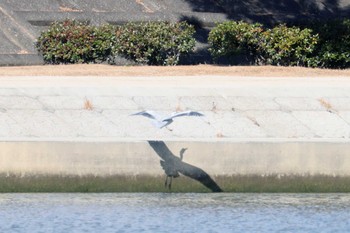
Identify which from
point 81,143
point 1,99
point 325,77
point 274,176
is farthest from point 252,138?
point 325,77

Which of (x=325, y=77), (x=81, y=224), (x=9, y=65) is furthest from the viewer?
(x=9, y=65)

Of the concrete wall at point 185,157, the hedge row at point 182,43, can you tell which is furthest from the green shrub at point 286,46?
the concrete wall at point 185,157

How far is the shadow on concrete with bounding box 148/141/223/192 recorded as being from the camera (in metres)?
17.1

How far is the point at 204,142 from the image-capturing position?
17391 mm

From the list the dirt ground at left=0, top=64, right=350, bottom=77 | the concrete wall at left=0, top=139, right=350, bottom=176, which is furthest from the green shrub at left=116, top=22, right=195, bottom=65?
the concrete wall at left=0, top=139, right=350, bottom=176

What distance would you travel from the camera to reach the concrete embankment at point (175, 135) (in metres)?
17.2

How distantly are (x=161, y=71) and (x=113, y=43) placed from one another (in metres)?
2.68

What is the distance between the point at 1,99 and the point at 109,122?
1.92 meters

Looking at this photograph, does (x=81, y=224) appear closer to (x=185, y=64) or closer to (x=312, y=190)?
(x=312, y=190)

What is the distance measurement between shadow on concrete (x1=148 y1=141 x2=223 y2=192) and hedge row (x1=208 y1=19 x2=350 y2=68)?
1102cm

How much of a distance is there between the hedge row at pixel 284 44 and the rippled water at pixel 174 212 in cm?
1085

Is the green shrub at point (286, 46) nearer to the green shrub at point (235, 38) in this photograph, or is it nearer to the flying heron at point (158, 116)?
the green shrub at point (235, 38)

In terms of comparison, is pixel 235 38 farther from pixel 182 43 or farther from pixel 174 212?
pixel 174 212

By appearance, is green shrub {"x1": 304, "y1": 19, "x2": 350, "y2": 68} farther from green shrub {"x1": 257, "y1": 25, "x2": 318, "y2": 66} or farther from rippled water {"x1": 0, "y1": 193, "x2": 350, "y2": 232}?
rippled water {"x1": 0, "y1": 193, "x2": 350, "y2": 232}
